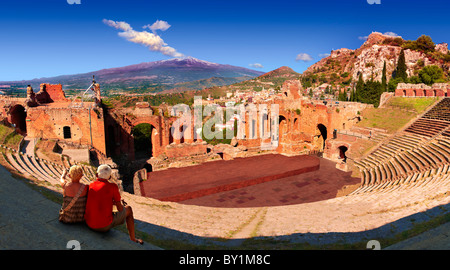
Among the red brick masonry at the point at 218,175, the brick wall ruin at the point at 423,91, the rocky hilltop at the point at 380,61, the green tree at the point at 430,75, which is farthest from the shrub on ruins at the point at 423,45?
the red brick masonry at the point at 218,175

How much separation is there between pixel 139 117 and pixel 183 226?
18.0m

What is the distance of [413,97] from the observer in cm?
2647

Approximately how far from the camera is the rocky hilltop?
53.8 m

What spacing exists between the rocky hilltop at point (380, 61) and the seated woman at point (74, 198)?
6211 cm

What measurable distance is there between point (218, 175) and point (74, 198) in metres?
15.4

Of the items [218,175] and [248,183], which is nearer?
[248,183]

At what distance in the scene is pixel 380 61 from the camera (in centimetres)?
6338

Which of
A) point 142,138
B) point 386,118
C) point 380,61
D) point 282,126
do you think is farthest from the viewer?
point 380,61

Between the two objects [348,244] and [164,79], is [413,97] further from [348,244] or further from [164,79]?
[164,79]

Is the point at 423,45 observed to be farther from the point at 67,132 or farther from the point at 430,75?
the point at 67,132

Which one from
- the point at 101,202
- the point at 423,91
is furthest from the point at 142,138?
the point at 101,202

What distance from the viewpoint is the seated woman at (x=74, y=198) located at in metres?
4.39

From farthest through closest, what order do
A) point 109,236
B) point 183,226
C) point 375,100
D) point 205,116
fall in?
1. point 205,116
2. point 375,100
3. point 183,226
4. point 109,236
